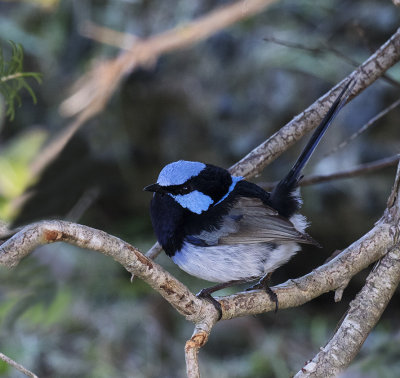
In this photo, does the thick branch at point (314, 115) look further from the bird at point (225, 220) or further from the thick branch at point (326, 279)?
the thick branch at point (326, 279)

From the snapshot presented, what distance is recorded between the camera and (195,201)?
2.48 meters

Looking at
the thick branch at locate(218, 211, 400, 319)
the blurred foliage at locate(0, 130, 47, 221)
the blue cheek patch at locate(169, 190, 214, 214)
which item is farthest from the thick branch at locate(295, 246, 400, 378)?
the blurred foliage at locate(0, 130, 47, 221)

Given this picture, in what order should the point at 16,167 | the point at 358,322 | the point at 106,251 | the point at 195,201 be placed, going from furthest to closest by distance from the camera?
the point at 16,167 → the point at 195,201 → the point at 358,322 → the point at 106,251

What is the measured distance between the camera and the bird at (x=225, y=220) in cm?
235

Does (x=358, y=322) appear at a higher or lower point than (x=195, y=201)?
lower

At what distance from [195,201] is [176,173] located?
0.17m

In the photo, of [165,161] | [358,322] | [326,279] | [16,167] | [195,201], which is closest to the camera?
[358,322]

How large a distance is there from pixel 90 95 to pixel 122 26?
2.45ft

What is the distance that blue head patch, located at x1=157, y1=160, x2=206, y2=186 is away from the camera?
7.77ft

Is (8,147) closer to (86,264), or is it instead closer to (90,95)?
(90,95)

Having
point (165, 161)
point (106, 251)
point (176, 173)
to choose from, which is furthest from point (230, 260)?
point (165, 161)

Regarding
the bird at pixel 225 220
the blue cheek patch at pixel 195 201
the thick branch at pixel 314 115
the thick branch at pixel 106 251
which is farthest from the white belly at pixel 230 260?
the thick branch at pixel 106 251

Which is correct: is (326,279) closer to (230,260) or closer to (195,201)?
(230,260)

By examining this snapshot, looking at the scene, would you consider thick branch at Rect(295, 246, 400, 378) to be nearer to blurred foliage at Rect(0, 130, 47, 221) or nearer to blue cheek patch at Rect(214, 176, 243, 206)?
blue cheek patch at Rect(214, 176, 243, 206)
